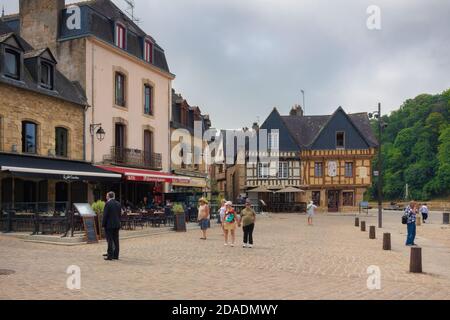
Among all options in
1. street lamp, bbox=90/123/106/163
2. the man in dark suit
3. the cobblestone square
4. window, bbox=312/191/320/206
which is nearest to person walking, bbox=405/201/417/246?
the cobblestone square

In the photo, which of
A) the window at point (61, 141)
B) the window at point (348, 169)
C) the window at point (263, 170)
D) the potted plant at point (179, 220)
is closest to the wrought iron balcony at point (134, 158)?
the window at point (61, 141)

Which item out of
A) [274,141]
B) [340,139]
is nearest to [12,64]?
[274,141]

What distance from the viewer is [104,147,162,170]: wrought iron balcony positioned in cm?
2058

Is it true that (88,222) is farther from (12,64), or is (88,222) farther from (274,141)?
(274,141)

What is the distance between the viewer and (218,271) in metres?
8.30

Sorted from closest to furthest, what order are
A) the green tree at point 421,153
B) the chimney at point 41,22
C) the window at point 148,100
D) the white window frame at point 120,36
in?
the chimney at point 41,22, the white window frame at point 120,36, the window at point 148,100, the green tree at point 421,153

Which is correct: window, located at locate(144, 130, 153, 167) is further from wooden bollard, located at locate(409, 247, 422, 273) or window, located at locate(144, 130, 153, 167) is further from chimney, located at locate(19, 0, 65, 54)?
wooden bollard, located at locate(409, 247, 422, 273)

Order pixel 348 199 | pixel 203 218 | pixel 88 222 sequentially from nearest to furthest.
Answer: pixel 88 222 < pixel 203 218 < pixel 348 199

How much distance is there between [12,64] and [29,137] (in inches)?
100

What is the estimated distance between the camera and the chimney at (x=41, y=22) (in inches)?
786

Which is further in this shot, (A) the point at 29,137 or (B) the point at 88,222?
(A) the point at 29,137

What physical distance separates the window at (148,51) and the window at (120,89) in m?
2.18

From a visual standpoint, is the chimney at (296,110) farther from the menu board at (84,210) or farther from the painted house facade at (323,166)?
the menu board at (84,210)
